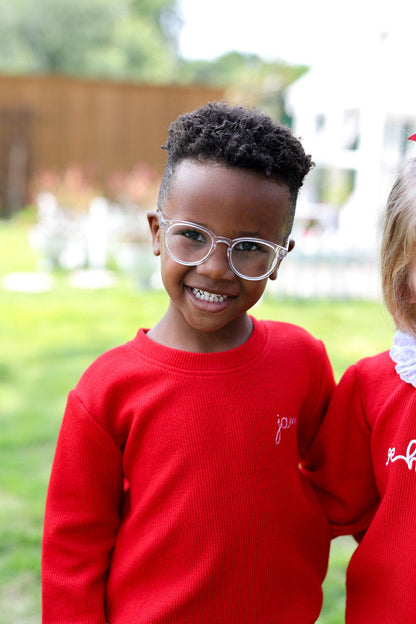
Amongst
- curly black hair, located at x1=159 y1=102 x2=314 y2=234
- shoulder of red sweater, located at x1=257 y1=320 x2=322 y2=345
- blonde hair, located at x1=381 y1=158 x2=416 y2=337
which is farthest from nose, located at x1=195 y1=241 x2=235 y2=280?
blonde hair, located at x1=381 y1=158 x2=416 y2=337

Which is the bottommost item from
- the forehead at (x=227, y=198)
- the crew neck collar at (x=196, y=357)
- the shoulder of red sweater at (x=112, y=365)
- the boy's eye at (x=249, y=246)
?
the shoulder of red sweater at (x=112, y=365)

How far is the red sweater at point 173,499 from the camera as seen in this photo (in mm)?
1415

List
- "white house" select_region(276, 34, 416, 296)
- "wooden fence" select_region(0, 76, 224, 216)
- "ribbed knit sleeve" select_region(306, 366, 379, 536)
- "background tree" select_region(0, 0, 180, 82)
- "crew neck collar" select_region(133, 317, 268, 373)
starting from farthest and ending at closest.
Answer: "background tree" select_region(0, 0, 180, 82) < "wooden fence" select_region(0, 76, 224, 216) < "white house" select_region(276, 34, 416, 296) < "ribbed knit sleeve" select_region(306, 366, 379, 536) < "crew neck collar" select_region(133, 317, 268, 373)

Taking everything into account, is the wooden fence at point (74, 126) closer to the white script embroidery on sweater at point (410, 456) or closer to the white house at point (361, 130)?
the white house at point (361, 130)

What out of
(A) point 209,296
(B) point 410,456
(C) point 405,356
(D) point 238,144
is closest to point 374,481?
(B) point 410,456

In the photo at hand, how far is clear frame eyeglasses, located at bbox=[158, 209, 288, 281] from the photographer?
1387mm

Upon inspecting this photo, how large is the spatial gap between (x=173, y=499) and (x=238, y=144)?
0.71m

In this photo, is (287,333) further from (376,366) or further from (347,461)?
(347,461)

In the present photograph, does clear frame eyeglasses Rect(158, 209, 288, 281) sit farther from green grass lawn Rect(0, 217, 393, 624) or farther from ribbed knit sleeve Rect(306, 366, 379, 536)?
green grass lawn Rect(0, 217, 393, 624)

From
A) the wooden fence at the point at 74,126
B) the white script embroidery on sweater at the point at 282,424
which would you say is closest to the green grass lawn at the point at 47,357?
the white script embroidery on sweater at the point at 282,424

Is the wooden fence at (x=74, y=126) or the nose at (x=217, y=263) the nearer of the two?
the nose at (x=217, y=263)

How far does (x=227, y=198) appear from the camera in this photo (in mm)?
1363

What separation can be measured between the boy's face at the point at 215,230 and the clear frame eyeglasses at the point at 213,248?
1 centimetres

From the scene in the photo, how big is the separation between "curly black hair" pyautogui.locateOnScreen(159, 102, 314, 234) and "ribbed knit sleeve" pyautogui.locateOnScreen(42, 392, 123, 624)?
20.1 inches
